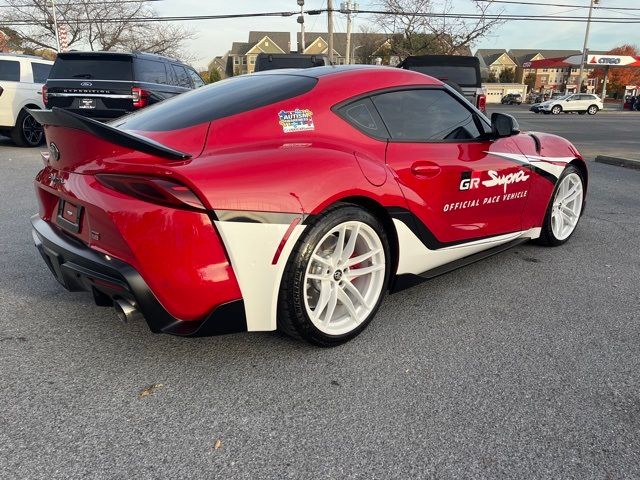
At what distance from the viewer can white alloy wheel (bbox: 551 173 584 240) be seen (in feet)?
14.2

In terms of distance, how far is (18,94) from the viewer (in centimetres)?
965

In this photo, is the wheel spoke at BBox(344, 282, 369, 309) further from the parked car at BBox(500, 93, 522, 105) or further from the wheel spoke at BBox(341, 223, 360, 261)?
the parked car at BBox(500, 93, 522, 105)

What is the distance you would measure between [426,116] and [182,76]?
8.79 metres

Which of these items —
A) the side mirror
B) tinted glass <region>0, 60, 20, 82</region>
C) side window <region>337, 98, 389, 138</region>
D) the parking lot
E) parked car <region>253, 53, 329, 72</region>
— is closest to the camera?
the parking lot

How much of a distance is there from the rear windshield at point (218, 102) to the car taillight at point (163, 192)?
1.61 feet

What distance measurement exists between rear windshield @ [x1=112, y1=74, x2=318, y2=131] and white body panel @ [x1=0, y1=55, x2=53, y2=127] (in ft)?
27.0

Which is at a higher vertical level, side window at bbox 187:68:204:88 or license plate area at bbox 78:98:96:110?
side window at bbox 187:68:204:88

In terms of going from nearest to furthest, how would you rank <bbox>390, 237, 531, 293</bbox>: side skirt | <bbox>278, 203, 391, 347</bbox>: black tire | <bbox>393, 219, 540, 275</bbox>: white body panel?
<bbox>278, 203, 391, 347</bbox>: black tire → <bbox>393, 219, 540, 275</bbox>: white body panel → <bbox>390, 237, 531, 293</bbox>: side skirt

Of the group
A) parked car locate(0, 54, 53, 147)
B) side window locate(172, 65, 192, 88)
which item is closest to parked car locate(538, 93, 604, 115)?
side window locate(172, 65, 192, 88)

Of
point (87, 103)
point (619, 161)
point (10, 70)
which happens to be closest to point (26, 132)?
point (10, 70)

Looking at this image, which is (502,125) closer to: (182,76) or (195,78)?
(182,76)

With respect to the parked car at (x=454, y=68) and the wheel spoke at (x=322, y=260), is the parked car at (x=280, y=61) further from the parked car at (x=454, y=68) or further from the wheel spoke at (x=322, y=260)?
the wheel spoke at (x=322, y=260)

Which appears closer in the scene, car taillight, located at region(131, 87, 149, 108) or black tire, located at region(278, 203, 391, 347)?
black tire, located at region(278, 203, 391, 347)

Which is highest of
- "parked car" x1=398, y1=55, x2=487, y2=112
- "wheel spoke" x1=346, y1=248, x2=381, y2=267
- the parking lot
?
"parked car" x1=398, y1=55, x2=487, y2=112
